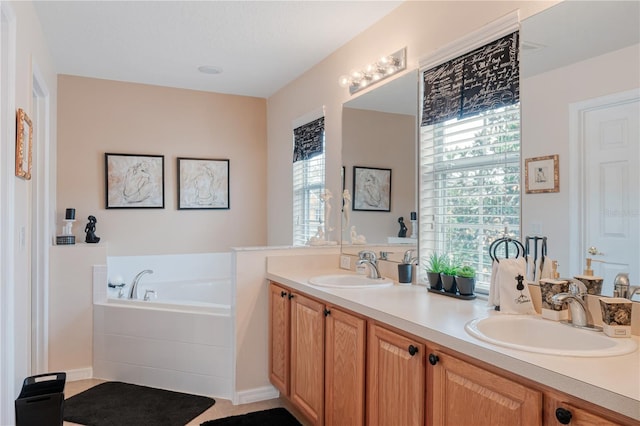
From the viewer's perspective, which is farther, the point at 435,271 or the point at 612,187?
the point at 435,271

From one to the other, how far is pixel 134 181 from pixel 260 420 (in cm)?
264

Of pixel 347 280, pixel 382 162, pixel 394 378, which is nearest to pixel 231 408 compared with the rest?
pixel 347 280

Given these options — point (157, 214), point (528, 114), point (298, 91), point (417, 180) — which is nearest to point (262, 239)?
point (157, 214)

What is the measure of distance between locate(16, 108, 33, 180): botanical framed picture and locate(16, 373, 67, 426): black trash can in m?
1.08

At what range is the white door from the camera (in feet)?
4.59

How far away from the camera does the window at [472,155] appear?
1932 millimetres

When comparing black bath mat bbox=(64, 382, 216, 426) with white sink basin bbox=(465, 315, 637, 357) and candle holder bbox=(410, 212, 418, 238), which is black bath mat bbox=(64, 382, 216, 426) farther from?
white sink basin bbox=(465, 315, 637, 357)

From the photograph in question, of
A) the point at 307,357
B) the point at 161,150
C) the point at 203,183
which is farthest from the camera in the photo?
the point at 203,183

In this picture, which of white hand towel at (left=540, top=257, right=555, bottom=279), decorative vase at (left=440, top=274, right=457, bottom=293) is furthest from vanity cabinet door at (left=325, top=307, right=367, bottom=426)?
white hand towel at (left=540, top=257, right=555, bottom=279)

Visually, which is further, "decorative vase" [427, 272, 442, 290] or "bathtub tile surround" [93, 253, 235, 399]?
"bathtub tile surround" [93, 253, 235, 399]

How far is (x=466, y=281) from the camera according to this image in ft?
6.64

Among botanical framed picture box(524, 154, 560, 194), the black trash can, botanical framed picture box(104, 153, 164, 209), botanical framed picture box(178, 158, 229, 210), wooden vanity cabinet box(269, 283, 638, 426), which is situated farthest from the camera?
botanical framed picture box(178, 158, 229, 210)

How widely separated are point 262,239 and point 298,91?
1.66 m

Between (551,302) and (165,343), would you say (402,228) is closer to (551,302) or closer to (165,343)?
(551,302)
